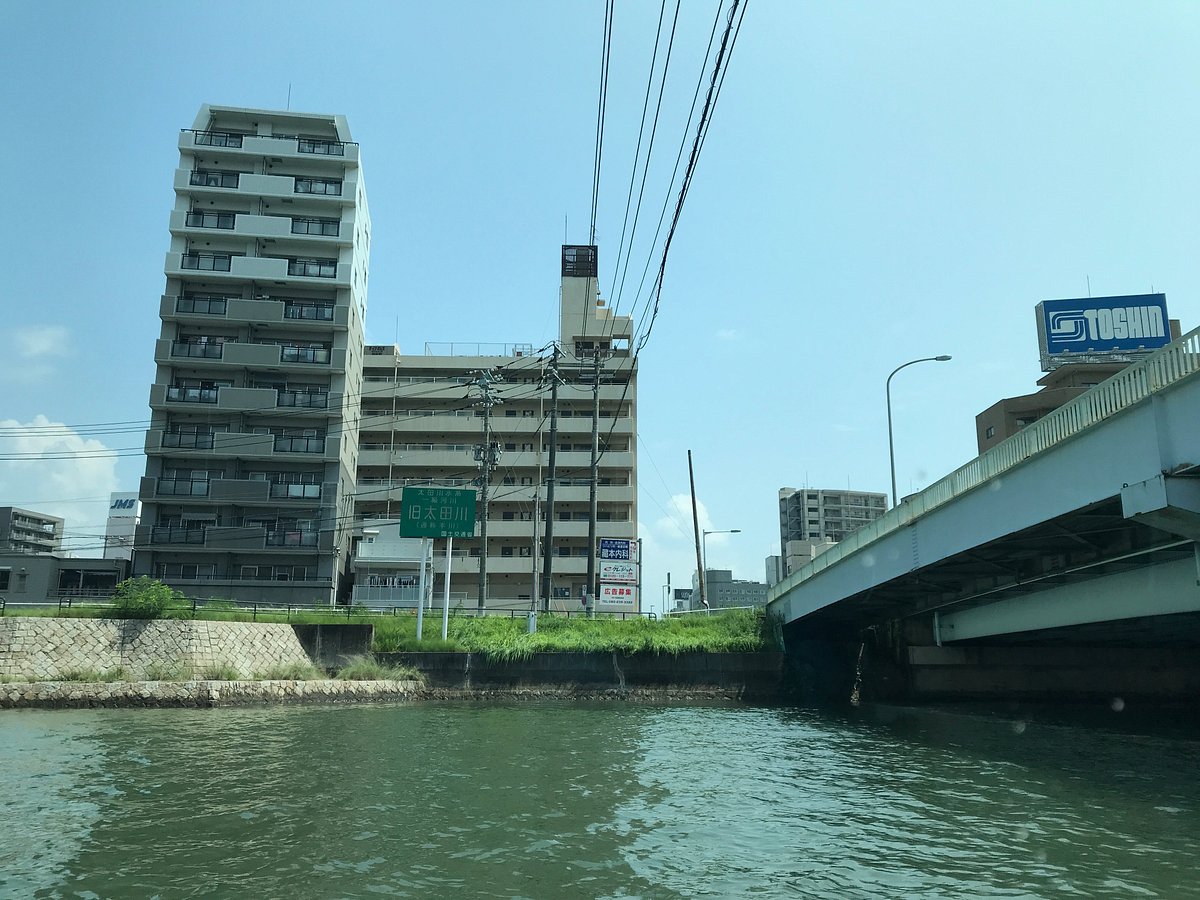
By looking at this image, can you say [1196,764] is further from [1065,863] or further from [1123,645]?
[1123,645]

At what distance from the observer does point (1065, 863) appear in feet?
35.5

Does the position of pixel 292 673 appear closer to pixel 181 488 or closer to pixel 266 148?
pixel 181 488

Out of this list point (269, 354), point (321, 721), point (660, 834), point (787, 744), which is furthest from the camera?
point (269, 354)

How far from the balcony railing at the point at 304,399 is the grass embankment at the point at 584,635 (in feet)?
Answer: 79.3

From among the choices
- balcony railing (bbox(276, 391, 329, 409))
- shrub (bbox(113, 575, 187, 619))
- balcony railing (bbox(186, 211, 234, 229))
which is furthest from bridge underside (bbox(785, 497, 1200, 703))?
balcony railing (bbox(186, 211, 234, 229))

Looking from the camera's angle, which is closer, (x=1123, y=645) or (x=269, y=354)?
(x=1123, y=645)

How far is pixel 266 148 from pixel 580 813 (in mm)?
60740

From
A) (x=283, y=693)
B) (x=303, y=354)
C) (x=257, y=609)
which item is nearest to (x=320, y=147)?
(x=303, y=354)

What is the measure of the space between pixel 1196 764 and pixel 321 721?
22632 mm

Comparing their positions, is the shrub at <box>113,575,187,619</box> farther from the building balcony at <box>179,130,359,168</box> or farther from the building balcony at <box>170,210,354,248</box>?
the building balcony at <box>179,130,359,168</box>

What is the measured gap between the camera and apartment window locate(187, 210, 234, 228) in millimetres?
60969

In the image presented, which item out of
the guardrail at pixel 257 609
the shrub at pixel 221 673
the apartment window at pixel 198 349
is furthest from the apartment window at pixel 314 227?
the shrub at pixel 221 673

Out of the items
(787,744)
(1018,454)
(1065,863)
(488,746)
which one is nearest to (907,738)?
(787,744)

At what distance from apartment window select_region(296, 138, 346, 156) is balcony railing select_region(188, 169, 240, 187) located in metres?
5.04
